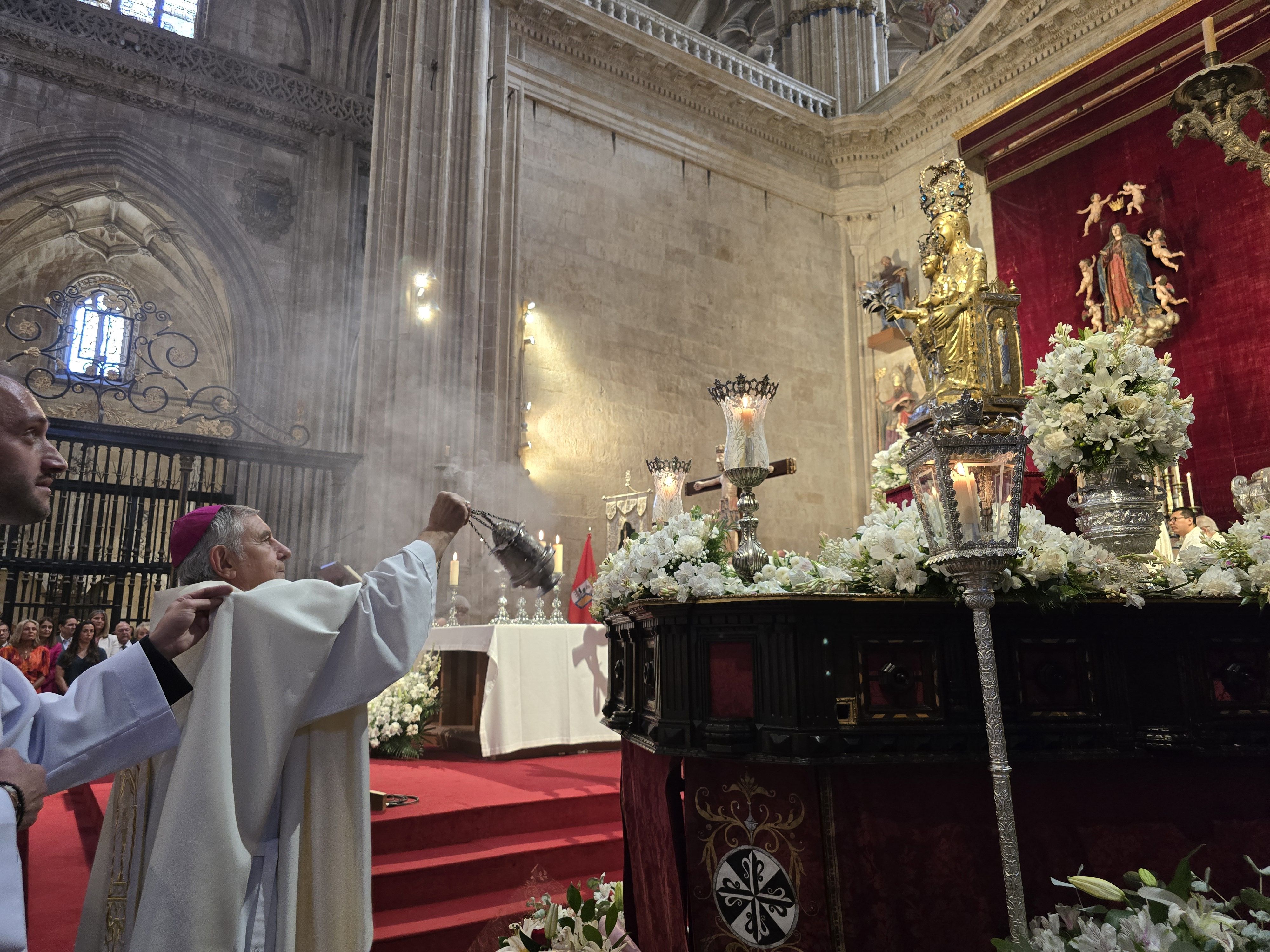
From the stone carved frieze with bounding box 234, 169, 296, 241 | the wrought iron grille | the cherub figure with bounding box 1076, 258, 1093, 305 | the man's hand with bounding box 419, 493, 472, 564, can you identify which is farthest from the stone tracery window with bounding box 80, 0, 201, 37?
the man's hand with bounding box 419, 493, 472, 564

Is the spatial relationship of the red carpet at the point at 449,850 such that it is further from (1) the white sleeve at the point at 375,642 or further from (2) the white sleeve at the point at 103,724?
(2) the white sleeve at the point at 103,724

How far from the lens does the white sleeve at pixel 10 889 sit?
0.96 m

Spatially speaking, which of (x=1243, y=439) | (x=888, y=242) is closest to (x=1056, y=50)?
(x=888, y=242)

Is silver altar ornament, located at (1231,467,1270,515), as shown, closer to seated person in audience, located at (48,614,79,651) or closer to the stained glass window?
seated person in audience, located at (48,614,79,651)

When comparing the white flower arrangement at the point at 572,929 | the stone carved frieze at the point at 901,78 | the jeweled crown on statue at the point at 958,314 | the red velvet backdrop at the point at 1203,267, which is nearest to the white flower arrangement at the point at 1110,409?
the jeweled crown on statue at the point at 958,314

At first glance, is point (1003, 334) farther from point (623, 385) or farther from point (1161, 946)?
point (623, 385)

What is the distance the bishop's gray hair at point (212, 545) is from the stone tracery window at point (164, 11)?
54.5ft

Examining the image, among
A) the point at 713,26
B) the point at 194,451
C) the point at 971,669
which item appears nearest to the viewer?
the point at 971,669

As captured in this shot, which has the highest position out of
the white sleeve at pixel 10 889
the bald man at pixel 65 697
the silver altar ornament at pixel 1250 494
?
the silver altar ornament at pixel 1250 494

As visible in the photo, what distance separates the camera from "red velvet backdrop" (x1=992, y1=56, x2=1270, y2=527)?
8.05 meters

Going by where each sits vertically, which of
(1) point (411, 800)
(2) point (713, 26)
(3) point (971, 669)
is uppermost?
(2) point (713, 26)

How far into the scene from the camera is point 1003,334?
5.34m

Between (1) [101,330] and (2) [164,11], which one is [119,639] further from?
(2) [164,11]

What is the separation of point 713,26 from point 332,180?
8.84 m
